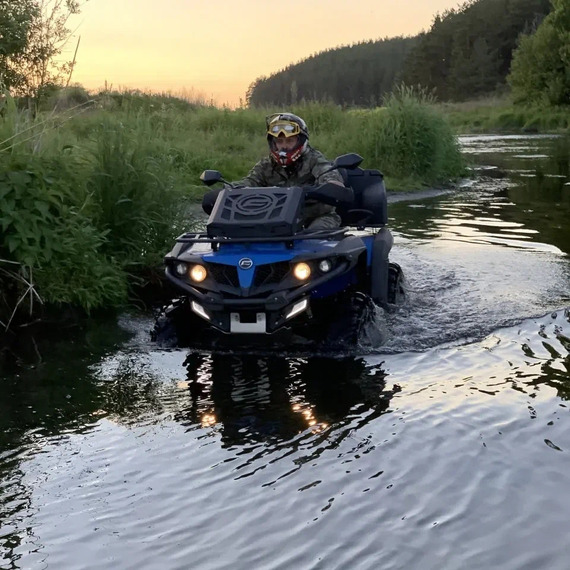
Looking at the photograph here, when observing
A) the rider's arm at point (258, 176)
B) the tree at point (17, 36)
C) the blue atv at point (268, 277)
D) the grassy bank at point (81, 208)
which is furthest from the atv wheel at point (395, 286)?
the tree at point (17, 36)

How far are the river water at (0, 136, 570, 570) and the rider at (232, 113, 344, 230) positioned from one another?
1.06 metres

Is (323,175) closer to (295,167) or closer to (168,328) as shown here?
(295,167)

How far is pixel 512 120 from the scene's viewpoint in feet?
182

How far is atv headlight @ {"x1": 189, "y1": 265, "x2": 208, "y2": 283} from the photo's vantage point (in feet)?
21.3

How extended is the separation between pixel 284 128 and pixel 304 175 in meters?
0.52

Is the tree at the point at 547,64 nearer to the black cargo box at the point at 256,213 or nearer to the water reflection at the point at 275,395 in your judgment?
the black cargo box at the point at 256,213

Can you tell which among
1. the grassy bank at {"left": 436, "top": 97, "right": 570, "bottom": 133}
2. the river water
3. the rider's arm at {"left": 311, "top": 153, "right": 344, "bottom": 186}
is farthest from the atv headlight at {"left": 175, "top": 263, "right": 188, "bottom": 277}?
the grassy bank at {"left": 436, "top": 97, "right": 570, "bottom": 133}

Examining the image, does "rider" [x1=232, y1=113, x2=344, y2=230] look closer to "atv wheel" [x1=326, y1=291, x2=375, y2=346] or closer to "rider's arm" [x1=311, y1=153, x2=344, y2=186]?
"rider's arm" [x1=311, y1=153, x2=344, y2=186]

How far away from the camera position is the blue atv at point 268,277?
6277 mm

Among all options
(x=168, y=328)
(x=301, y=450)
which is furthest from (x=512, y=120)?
(x=301, y=450)

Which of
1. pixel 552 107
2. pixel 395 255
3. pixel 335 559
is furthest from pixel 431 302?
pixel 552 107

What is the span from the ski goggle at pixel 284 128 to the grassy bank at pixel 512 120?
39403 mm

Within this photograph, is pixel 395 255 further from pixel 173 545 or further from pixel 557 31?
pixel 557 31

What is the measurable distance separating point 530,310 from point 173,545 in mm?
4888
